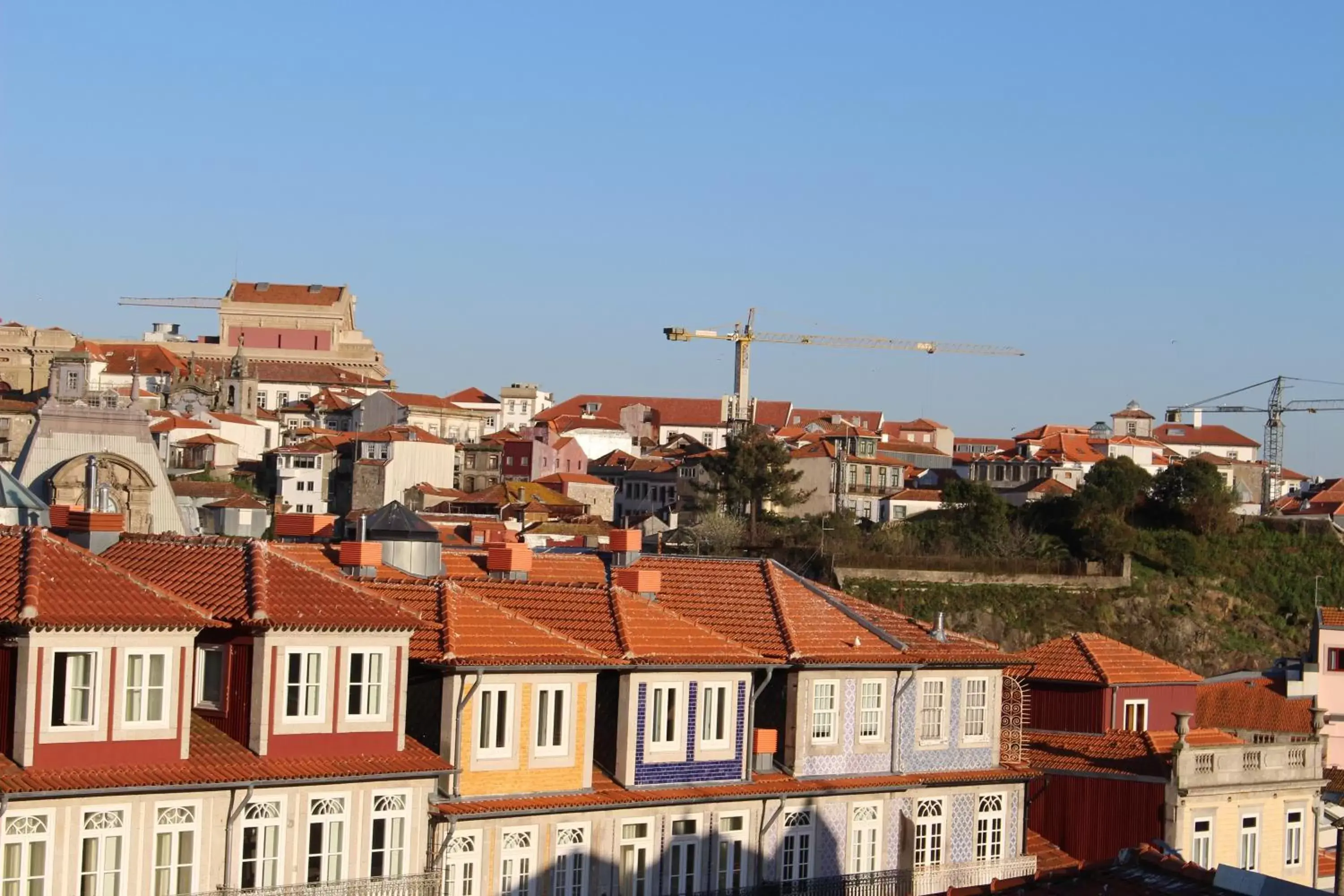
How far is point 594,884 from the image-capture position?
2455 cm

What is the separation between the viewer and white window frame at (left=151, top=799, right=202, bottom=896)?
20531 millimetres

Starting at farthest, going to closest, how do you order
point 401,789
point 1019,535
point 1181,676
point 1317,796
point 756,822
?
point 1019,535 → point 1181,676 → point 1317,796 → point 756,822 → point 401,789

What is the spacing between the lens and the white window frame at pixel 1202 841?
101ft

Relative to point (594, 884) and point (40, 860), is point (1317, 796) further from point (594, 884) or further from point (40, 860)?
point (40, 860)

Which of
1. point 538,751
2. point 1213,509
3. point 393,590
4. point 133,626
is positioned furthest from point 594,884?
point 1213,509

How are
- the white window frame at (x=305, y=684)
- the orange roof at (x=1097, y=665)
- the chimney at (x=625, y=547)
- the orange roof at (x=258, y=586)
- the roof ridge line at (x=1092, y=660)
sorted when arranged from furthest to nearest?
1. the orange roof at (x=1097, y=665)
2. the roof ridge line at (x=1092, y=660)
3. the chimney at (x=625, y=547)
4. the orange roof at (x=258, y=586)
5. the white window frame at (x=305, y=684)

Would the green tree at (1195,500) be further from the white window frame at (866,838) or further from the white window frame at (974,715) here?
the white window frame at (866,838)

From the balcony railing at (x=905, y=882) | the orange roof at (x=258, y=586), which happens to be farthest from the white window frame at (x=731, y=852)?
the orange roof at (x=258, y=586)

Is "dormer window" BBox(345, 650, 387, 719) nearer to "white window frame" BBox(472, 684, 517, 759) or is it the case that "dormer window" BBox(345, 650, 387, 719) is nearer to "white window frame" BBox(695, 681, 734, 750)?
"white window frame" BBox(472, 684, 517, 759)

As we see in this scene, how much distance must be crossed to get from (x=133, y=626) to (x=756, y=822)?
8.81m

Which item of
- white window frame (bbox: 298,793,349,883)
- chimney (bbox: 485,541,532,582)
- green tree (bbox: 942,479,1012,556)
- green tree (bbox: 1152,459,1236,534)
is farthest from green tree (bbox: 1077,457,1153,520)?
white window frame (bbox: 298,793,349,883)

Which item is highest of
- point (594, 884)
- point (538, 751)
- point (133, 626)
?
point (133, 626)

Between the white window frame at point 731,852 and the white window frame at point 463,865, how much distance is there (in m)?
3.54

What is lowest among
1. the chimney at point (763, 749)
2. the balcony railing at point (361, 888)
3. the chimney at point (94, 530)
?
the balcony railing at point (361, 888)
